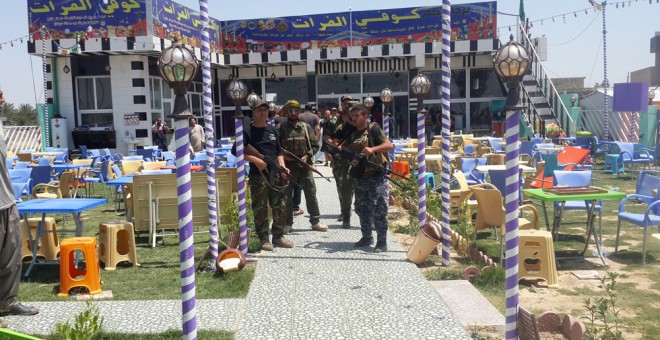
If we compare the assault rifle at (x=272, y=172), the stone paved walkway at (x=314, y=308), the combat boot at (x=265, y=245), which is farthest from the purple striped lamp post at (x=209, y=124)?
the combat boot at (x=265, y=245)

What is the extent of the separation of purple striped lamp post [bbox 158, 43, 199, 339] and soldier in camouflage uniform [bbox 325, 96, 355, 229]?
390cm

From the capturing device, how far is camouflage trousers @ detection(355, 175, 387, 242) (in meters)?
6.89

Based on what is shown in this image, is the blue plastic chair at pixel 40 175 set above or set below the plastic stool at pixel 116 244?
above

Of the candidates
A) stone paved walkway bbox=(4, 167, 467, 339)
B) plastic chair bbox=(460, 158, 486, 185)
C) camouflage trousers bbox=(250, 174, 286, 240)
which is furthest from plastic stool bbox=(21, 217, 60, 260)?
plastic chair bbox=(460, 158, 486, 185)

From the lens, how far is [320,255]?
22.3ft

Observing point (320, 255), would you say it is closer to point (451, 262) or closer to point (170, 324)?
point (451, 262)

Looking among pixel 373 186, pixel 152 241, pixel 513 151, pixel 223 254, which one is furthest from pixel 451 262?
pixel 152 241

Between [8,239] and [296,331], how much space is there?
7.60 feet

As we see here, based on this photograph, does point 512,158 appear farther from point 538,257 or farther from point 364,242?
point 364,242

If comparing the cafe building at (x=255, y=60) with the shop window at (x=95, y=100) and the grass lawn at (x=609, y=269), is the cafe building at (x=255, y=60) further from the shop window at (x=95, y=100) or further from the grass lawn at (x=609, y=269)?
the grass lawn at (x=609, y=269)

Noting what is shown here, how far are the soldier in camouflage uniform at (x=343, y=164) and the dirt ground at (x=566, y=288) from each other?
1815 mm

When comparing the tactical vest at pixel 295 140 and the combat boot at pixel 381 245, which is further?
the tactical vest at pixel 295 140

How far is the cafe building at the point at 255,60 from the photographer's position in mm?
19578

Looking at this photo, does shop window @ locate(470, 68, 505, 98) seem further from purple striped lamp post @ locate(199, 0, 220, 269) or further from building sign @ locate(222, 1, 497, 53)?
purple striped lamp post @ locate(199, 0, 220, 269)
